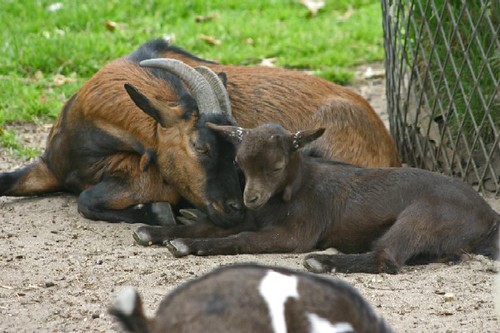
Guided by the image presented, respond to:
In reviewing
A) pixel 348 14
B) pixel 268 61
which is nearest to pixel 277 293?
pixel 268 61

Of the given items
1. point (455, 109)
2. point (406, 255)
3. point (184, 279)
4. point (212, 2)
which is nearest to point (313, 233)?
point (406, 255)

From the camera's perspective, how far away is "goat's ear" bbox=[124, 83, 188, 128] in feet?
22.8

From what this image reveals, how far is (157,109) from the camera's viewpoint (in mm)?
7059

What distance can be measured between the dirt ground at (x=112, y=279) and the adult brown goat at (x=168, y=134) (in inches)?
13.9

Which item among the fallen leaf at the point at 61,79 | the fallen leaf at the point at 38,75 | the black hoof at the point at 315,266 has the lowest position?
the fallen leaf at the point at 38,75

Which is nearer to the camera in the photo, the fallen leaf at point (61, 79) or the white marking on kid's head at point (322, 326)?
the white marking on kid's head at point (322, 326)

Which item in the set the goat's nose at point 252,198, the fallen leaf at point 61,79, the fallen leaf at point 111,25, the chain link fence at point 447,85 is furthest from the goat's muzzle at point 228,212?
the fallen leaf at point 111,25

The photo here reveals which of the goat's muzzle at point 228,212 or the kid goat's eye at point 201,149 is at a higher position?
the kid goat's eye at point 201,149

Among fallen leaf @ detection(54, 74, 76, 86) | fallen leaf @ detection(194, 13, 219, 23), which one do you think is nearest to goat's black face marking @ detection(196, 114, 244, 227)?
fallen leaf @ detection(54, 74, 76, 86)

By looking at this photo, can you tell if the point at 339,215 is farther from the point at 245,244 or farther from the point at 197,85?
the point at 197,85

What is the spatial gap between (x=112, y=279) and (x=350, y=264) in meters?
1.45

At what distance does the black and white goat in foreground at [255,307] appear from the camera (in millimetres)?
3604

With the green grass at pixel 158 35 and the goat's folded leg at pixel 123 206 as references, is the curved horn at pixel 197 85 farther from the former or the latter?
the green grass at pixel 158 35

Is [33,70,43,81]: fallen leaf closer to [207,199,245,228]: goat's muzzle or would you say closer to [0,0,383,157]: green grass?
[0,0,383,157]: green grass
